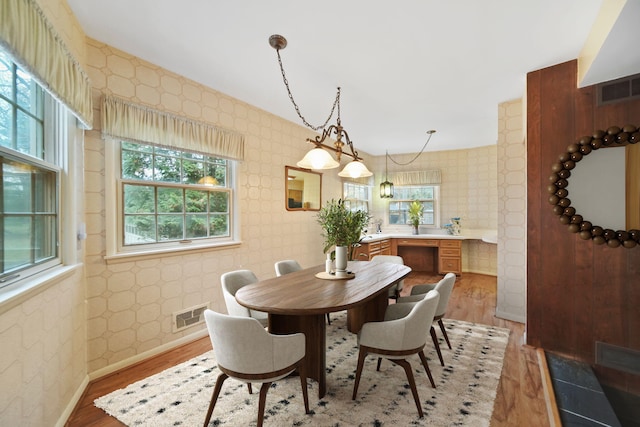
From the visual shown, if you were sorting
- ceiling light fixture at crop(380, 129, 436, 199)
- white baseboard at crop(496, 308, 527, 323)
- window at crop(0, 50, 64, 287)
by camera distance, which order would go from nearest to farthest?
window at crop(0, 50, 64, 287)
white baseboard at crop(496, 308, 527, 323)
ceiling light fixture at crop(380, 129, 436, 199)

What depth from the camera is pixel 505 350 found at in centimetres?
265

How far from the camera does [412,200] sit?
6.57 meters

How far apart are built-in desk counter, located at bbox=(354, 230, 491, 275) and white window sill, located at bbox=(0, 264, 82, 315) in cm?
392

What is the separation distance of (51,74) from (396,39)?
7.18 feet

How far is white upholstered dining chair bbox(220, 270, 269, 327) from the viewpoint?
7.07 ft

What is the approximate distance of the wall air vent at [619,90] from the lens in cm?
222

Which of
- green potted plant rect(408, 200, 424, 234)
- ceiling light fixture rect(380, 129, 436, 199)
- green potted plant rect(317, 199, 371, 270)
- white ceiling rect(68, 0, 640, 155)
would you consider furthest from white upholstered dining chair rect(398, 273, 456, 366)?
green potted plant rect(408, 200, 424, 234)

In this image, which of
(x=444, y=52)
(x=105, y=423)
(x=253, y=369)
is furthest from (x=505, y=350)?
(x=105, y=423)

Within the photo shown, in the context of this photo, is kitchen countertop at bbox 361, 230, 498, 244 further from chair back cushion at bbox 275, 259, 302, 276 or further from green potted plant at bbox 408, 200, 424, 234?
chair back cushion at bbox 275, 259, 302, 276

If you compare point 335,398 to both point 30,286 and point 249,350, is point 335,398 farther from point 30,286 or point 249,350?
point 30,286

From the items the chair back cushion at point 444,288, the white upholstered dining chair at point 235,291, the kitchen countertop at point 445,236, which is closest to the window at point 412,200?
the kitchen countertop at point 445,236

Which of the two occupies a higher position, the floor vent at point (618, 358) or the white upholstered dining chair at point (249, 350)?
the white upholstered dining chair at point (249, 350)

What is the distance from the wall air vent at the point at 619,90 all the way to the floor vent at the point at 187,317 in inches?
160

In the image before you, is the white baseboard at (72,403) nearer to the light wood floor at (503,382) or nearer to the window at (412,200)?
the light wood floor at (503,382)
